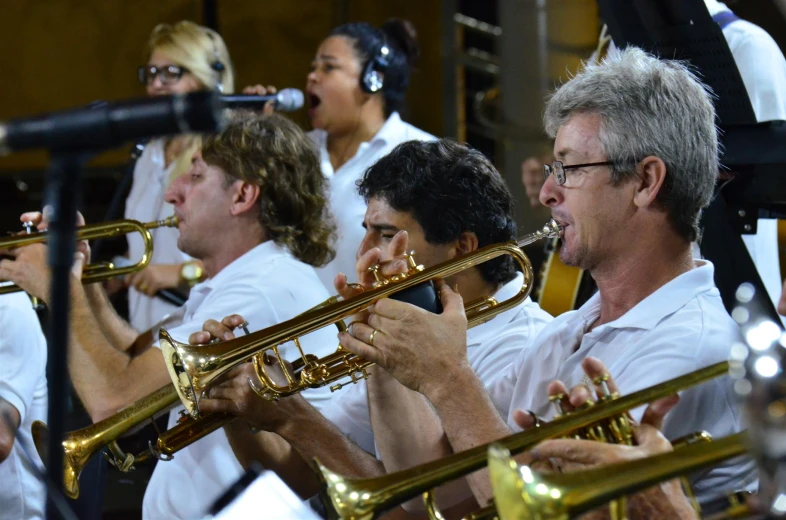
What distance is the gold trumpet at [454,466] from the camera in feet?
5.78

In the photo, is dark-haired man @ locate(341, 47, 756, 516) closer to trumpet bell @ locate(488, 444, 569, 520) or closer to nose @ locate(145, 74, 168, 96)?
trumpet bell @ locate(488, 444, 569, 520)

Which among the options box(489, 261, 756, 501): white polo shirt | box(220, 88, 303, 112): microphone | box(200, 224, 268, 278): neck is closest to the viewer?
box(489, 261, 756, 501): white polo shirt

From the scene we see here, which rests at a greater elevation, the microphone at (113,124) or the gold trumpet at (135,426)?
the microphone at (113,124)

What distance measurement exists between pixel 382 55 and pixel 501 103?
→ 5.52ft

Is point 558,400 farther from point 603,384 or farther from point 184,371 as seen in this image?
point 184,371

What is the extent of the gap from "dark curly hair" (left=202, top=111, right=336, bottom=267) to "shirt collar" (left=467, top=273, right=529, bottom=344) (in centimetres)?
81

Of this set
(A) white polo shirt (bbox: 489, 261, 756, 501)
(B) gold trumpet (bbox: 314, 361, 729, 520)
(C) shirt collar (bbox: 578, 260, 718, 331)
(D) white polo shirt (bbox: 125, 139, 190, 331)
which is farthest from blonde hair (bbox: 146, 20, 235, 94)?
(B) gold trumpet (bbox: 314, 361, 729, 520)

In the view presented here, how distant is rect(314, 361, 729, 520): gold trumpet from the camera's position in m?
1.76

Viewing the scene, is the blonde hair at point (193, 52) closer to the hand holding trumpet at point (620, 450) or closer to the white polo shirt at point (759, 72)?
the white polo shirt at point (759, 72)

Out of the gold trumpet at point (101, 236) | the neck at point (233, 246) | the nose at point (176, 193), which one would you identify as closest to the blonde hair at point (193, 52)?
the gold trumpet at point (101, 236)

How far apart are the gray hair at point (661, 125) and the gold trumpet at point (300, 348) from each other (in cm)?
23

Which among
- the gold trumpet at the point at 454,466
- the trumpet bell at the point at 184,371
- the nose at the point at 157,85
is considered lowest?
the gold trumpet at the point at 454,466

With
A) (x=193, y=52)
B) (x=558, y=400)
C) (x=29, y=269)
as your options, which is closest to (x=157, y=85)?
(x=193, y=52)

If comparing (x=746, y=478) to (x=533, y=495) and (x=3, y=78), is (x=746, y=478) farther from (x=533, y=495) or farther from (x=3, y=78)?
(x=3, y=78)
